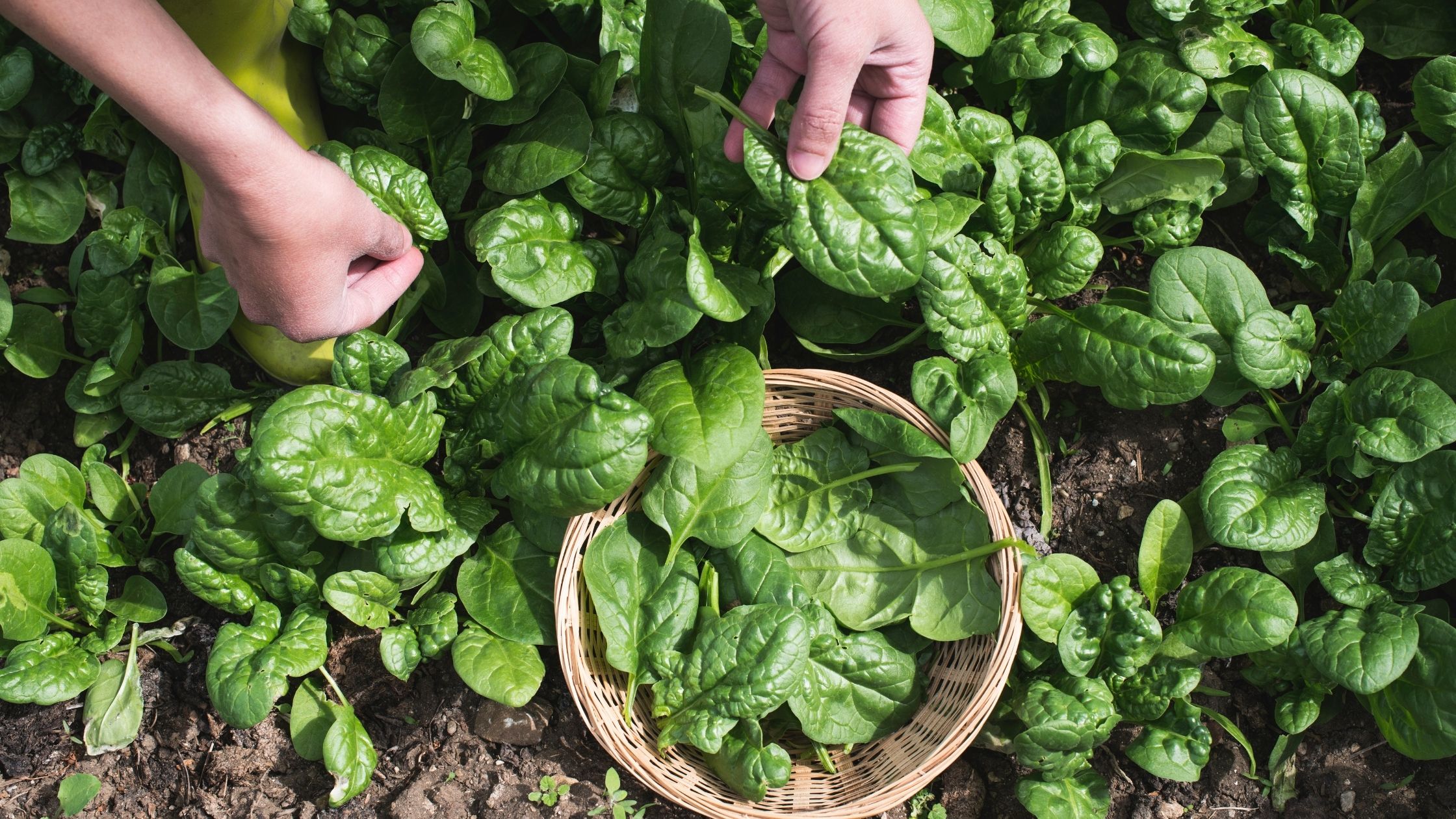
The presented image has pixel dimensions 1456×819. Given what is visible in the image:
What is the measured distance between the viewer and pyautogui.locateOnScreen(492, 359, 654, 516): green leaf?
2074 millimetres

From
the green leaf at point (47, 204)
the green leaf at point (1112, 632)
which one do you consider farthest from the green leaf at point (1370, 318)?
the green leaf at point (47, 204)

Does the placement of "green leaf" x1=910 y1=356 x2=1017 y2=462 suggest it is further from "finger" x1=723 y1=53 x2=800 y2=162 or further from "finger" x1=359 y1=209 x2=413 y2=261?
"finger" x1=359 y1=209 x2=413 y2=261

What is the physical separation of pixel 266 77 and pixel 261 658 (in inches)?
54.0

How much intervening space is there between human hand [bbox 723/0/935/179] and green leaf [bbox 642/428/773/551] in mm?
669

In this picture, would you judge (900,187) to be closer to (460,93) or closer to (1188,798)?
(460,93)

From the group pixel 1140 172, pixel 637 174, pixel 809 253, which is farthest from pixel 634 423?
pixel 1140 172

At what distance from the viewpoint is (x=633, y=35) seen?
2.51 meters

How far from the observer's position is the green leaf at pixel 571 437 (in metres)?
2.07

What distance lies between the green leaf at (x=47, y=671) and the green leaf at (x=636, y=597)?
1203 mm

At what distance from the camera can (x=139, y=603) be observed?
8.41 feet

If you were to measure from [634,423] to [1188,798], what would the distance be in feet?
5.00

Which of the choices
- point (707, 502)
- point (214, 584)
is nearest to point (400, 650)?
point (214, 584)

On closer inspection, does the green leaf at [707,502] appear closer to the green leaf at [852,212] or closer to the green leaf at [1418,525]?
the green leaf at [852,212]

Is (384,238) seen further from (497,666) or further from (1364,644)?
(1364,644)
